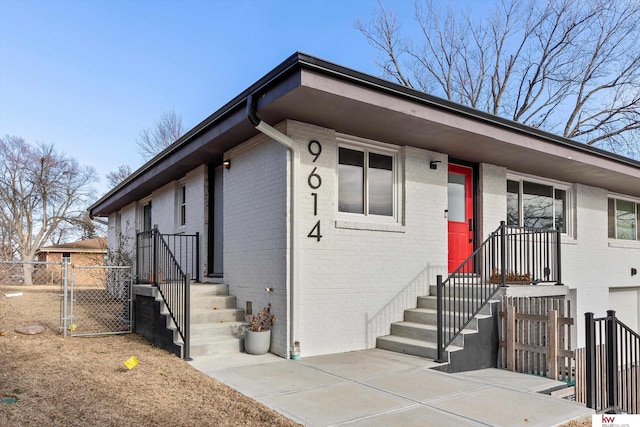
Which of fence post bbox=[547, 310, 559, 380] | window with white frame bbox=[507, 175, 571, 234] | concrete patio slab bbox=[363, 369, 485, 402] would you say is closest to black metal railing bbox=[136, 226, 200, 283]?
concrete patio slab bbox=[363, 369, 485, 402]

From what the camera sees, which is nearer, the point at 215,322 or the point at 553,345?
the point at 553,345

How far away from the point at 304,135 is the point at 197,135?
2.45 m

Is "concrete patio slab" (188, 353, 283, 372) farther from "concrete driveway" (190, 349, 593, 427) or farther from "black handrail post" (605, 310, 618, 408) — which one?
"black handrail post" (605, 310, 618, 408)

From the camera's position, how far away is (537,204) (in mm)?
10984

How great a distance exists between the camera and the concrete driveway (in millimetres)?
4207

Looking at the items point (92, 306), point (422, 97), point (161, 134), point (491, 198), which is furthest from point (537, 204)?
point (161, 134)

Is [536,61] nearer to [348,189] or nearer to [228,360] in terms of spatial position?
[348,189]

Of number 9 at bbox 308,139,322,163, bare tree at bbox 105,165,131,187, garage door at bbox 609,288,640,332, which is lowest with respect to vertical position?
garage door at bbox 609,288,640,332

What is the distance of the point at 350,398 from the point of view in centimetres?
481

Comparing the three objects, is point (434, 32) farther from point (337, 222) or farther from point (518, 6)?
point (337, 222)

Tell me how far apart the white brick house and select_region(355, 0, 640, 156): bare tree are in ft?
39.4

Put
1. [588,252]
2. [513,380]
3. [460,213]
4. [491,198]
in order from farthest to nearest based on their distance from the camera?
[588,252], [491,198], [460,213], [513,380]

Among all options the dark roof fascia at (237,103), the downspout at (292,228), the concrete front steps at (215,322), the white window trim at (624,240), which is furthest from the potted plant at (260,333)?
the white window trim at (624,240)

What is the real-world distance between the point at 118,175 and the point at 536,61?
32286 mm
